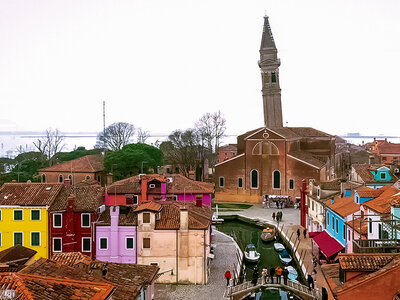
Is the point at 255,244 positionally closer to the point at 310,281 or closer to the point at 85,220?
the point at 310,281

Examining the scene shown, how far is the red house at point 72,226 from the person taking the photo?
22672 mm

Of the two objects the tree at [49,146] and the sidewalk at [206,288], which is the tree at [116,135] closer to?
the tree at [49,146]

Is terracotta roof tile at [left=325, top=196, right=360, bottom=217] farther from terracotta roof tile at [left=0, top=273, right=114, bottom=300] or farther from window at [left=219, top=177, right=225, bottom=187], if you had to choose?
window at [left=219, top=177, right=225, bottom=187]

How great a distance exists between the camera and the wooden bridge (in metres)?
20.1

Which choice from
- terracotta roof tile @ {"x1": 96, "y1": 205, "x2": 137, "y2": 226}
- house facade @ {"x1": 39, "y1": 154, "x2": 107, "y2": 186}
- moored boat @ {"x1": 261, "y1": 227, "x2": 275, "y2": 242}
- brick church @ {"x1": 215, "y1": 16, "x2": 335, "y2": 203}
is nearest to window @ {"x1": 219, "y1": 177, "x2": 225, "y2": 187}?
brick church @ {"x1": 215, "y1": 16, "x2": 335, "y2": 203}

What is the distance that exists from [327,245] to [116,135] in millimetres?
46320

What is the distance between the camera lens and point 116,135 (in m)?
65.9

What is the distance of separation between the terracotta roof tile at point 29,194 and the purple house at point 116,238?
3192 millimetres

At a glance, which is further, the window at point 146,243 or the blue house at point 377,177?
the blue house at point 377,177

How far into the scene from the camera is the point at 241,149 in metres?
60.6

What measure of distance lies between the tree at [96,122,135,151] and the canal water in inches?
1131

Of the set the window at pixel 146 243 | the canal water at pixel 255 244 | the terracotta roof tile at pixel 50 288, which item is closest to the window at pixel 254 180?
the canal water at pixel 255 244

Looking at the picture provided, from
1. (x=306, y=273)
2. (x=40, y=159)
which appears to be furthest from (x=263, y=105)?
(x=306, y=273)

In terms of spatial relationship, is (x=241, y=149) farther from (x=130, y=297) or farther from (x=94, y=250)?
(x=130, y=297)
